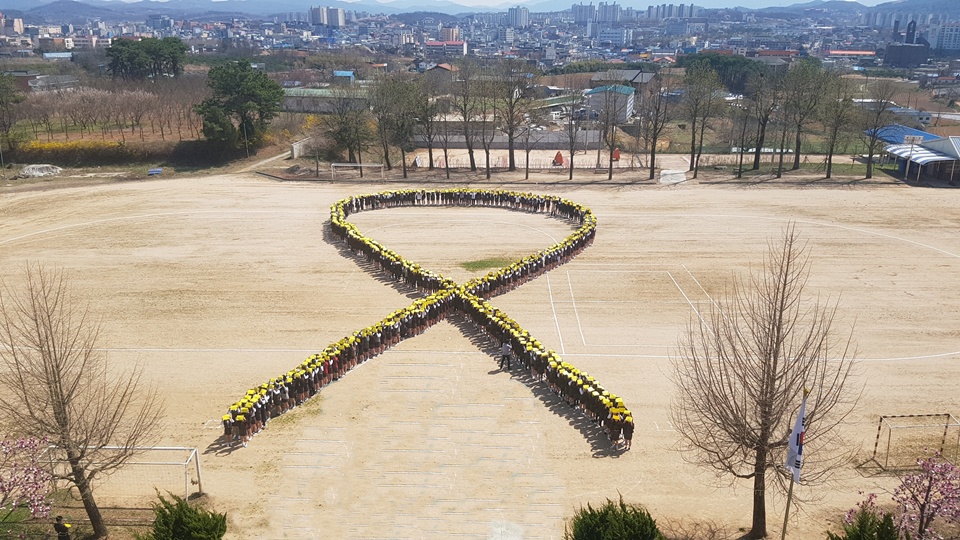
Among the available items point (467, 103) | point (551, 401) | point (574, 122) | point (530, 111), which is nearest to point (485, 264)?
point (551, 401)

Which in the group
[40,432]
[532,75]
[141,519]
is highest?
[532,75]

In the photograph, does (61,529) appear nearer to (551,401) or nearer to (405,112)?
(551,401)

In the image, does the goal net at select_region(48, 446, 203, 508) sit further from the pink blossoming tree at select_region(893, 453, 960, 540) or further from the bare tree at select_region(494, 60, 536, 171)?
the bare tree at select_region(494, 60, 536, 171)

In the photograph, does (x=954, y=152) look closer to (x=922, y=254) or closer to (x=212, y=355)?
(x=922, y=254)

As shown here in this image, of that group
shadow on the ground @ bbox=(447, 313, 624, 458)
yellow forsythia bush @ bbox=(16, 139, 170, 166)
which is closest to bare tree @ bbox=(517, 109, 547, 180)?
yellow forsythia bush @ bbox=(16, 139, 170, 166)

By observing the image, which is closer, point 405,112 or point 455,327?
point 455,327

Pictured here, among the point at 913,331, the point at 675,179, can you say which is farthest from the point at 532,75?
the point at 913,331
